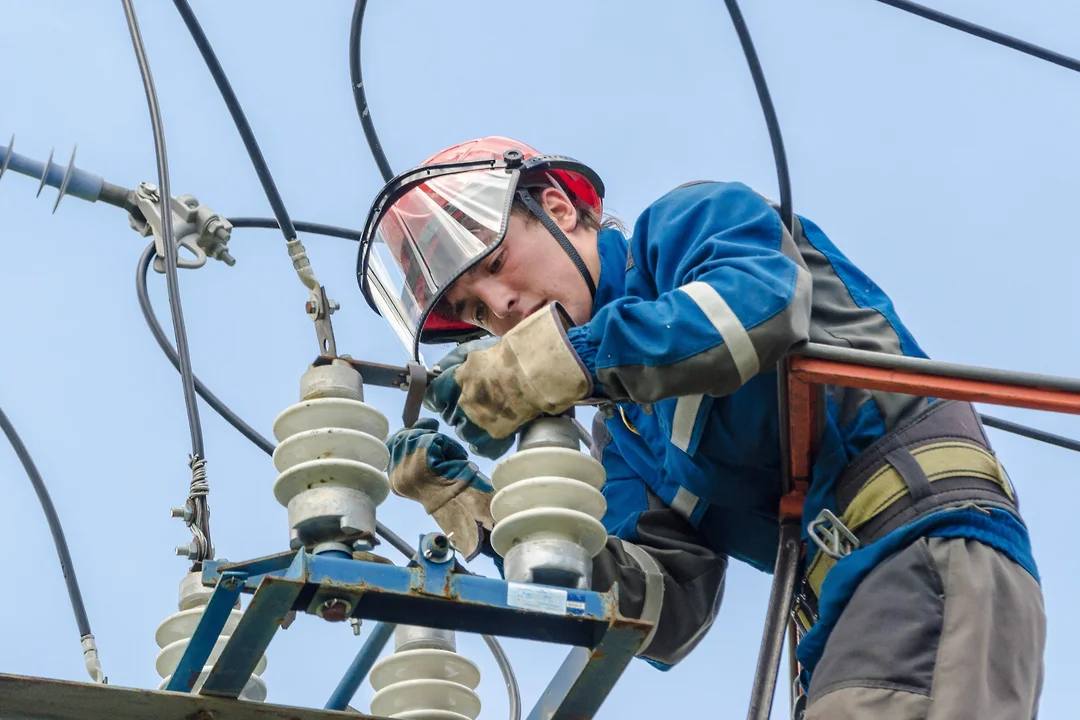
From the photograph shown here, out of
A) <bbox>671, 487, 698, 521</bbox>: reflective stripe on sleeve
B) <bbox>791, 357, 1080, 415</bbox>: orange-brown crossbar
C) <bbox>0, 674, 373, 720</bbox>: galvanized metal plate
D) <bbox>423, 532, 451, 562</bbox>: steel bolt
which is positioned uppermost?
<bbox>671, 487, 698, 521</bbox>: reflective stripe on sleeve

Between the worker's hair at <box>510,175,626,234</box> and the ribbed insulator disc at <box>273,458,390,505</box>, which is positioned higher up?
the worker's hair at <box>510,175,626,234</box>

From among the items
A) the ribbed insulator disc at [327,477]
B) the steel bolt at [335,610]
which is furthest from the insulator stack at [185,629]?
the steel bolt at [335,610]

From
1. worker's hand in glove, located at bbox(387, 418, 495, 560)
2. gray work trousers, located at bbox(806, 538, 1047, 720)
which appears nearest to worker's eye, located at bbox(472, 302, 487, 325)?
worker's hand in glove, located at bbox(387, 418, 495, 560)

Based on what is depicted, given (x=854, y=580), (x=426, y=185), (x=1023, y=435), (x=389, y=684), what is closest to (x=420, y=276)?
(x=426, y=185)

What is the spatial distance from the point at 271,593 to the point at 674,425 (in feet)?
5.10

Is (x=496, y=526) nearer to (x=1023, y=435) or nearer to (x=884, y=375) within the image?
(x=884, y=375)

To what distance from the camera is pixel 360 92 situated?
7.14m

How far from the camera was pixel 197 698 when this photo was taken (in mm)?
4219

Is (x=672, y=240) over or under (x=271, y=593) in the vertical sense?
over

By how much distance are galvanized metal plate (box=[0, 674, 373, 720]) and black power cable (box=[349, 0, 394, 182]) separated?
2906 millimetres

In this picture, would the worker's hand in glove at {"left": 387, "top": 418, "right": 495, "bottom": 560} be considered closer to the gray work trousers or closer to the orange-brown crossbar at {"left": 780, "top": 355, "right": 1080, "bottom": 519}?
the orange-brown crossbar at {"left": 780, "top": 355, "right": 1080, "bottom": 519}

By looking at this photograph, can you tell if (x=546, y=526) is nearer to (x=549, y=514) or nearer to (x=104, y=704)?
(x=549, y=514)

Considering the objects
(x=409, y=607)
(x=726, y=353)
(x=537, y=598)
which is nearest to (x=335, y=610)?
(x=409, y=607)

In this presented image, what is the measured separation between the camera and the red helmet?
18.9 feet
